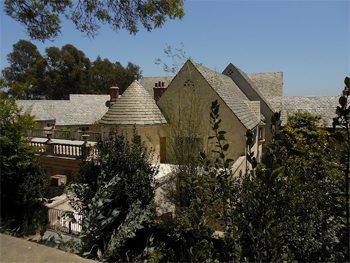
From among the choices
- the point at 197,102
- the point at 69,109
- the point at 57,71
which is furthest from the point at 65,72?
the point at 197,102

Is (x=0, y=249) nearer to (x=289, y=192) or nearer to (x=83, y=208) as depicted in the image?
(x=83, y=208)

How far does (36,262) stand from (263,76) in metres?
31.6

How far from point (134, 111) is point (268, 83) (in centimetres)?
1893

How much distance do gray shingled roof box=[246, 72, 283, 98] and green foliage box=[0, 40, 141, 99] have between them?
33945mm

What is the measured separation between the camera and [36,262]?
4.16m

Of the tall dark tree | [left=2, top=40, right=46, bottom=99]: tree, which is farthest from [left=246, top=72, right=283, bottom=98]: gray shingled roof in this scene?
[left=2, top=40, right=46, bottom=99]: tree

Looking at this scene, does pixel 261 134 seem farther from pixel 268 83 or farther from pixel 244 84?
pixel 268 83

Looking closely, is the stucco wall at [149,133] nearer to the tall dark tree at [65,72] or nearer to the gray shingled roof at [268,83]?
the gray shingled roof at [268,83]

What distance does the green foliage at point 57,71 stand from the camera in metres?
55.6

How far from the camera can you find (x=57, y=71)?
56031 mm

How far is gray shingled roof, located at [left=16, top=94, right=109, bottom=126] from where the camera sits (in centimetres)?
3319

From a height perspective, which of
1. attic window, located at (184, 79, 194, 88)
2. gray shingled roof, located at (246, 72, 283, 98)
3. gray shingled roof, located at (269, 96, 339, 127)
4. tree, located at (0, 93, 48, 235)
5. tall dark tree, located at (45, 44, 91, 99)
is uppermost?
tall dark tree, located at (45, 44, 91, 99)

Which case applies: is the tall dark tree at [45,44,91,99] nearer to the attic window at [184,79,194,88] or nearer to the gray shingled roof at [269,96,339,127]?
the gray shingled roof at [269,96,339,127]

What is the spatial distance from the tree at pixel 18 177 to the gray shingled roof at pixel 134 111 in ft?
21.3
